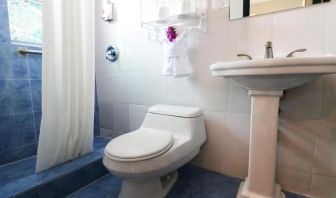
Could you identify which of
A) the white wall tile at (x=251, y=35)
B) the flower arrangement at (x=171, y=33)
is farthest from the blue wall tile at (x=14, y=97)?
the white wall tile at (x=251, y=35)

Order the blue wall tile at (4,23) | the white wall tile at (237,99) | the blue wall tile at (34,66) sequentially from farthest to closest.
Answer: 1. the blue wall tile at (34,66)
2. the blue wall tile at (4,23)
3. the white wall tile at (237,99)

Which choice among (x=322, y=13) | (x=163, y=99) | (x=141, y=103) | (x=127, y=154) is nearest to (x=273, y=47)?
(x=322, y=13)

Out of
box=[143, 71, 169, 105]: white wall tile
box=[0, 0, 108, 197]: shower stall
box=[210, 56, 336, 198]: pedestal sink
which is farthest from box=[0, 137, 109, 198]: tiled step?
box=[210, 56, 336, 198]: pedestal sink

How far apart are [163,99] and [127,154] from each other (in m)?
0.70

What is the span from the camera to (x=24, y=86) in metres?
1.50

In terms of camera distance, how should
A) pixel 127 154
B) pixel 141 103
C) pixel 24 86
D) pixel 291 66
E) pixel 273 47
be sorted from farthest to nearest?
pixel 141 103
pixel 24 86
pixel 273 47
pixel 127 154
pixel 291 66

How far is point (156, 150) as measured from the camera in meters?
1.00

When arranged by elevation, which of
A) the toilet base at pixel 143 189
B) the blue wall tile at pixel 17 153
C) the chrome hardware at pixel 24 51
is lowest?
the toilet base at pixel 143 189

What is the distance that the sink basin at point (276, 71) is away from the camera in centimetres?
73

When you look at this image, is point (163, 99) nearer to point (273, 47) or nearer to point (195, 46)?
point (195, 46)

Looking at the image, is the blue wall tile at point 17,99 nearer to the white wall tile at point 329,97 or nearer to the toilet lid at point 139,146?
the toilet lid at point 139,146

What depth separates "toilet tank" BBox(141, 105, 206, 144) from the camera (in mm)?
1271

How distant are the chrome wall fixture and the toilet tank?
688mm

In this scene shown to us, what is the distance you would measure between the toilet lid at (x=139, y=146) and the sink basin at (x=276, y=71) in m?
0.47
